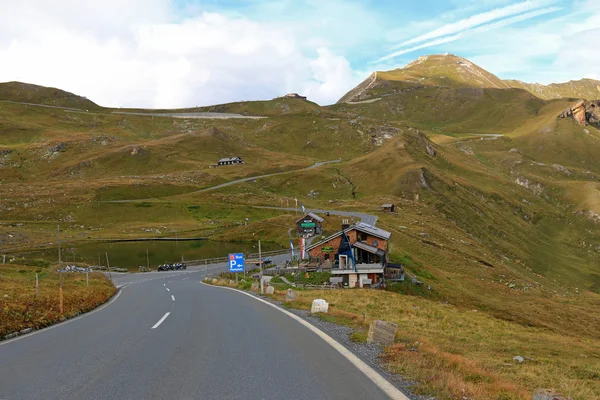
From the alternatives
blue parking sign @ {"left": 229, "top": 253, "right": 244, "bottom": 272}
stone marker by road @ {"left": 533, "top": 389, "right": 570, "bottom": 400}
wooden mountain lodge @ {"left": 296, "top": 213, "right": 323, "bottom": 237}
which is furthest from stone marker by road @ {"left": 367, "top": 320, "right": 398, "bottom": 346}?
wooden mountain lodge @ {"left": 296, "top": 213, "right": 323, "bottom": 237}

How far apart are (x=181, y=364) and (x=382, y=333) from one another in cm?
557

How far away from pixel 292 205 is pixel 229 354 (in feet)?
483

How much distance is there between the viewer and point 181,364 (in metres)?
10.6

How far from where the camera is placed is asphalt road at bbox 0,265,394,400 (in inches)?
333

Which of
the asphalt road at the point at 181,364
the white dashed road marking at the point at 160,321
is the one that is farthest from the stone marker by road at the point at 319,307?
the white dashed road marking at the point at 160,321

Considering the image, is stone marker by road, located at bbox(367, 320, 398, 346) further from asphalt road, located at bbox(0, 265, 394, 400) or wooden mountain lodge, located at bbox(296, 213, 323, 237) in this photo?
wooden mountain lodge, located at bbox(296, 213, 323, 237)

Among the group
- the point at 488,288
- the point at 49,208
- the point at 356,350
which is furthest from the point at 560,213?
the point at 356,350

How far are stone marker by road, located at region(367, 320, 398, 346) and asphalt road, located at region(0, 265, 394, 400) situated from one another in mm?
1392

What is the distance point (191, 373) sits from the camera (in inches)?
382

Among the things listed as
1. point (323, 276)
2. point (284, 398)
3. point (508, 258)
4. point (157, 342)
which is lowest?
point (508, 258)

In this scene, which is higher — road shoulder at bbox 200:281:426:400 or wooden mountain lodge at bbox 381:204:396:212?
road shoulder at bbox 200:281:426:400

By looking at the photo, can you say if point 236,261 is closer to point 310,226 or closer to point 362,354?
point 362,354

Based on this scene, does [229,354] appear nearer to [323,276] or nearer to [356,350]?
[356,350]

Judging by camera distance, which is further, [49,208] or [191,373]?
[49,208]
